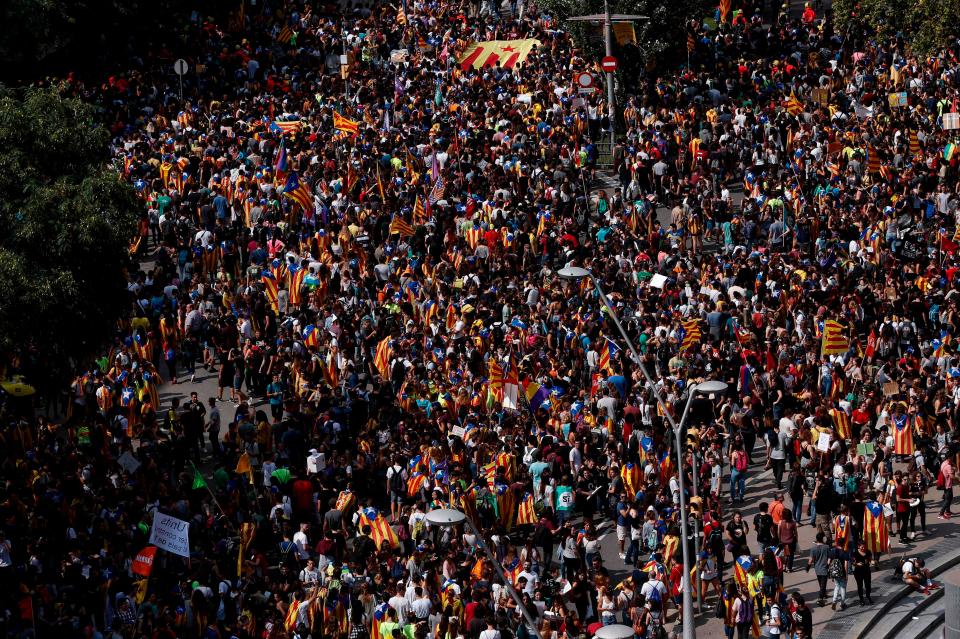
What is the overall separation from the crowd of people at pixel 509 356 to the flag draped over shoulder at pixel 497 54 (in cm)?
53

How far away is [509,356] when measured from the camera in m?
35.3

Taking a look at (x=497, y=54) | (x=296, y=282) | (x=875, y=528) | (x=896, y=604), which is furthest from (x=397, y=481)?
(x=497, y=54)

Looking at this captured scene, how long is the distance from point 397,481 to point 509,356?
403cm

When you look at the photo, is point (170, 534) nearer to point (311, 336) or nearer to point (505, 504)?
point (505, 504)

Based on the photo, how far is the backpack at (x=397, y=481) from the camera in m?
32.7

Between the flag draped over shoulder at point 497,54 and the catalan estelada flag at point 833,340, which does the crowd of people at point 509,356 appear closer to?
the catalan estelada flag at point 833,340

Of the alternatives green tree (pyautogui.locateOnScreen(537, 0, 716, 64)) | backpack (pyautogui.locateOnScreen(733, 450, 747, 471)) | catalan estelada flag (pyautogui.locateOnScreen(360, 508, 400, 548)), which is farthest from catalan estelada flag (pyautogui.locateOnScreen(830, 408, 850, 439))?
green tree (pyautogui.locateOnScreen(537, 0, 716, 64))

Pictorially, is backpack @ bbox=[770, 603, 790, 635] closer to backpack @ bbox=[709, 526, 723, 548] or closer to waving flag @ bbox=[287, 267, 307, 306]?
backpack @ bbox=[709, 526, 723, 548]

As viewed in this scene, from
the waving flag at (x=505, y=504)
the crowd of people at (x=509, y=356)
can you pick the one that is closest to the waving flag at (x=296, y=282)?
the crowd of people at (x=509, y=356)

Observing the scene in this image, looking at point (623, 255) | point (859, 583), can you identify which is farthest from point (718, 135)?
point (859, 583)

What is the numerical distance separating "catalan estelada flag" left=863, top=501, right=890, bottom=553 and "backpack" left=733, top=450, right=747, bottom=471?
2.84 meters

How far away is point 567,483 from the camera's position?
103 ft

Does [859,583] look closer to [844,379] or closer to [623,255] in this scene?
[844,379]

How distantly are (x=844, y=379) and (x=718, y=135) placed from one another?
14.2 metres
